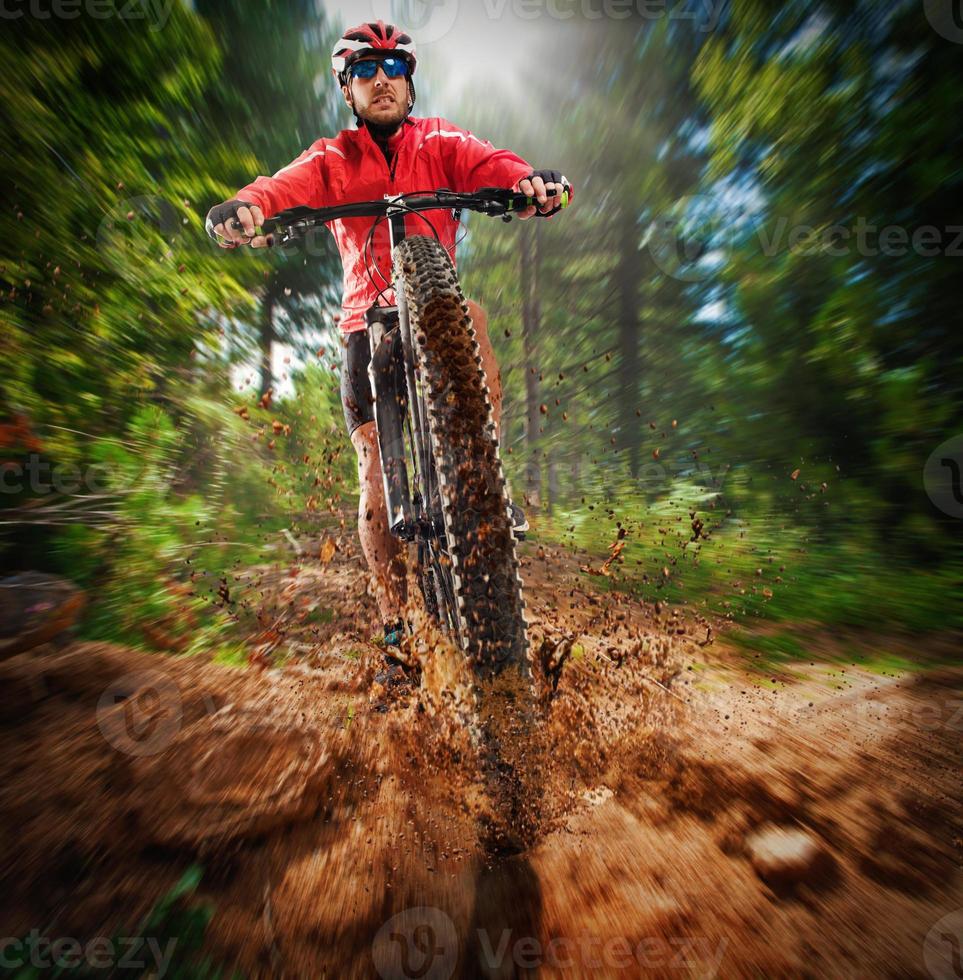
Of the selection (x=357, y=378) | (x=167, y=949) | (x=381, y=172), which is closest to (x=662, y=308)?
(x=381, y=172)

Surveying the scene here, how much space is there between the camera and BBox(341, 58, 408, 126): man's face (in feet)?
8.36

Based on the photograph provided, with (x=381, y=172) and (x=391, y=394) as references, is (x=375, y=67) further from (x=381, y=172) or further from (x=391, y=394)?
(x=391, y=394)

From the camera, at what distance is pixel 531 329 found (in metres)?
11.3

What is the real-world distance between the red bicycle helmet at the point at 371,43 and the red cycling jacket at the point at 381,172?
0.27m

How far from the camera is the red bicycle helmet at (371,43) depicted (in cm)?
250

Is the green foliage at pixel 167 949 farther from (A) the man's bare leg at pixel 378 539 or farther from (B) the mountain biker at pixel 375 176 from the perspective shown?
(A) the man's bare leg at pixel 378 539

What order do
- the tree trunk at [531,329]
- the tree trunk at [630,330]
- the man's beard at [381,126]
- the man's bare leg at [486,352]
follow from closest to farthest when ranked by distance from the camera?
the man's bare leg at [486,352] → the man's beard at [381,126] → the tree trunk at [630,330] → the tree trunk at [531,329]

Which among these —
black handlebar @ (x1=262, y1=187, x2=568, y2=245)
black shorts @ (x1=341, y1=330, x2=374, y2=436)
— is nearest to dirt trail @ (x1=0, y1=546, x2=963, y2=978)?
black shorts @ (x1=341, y1=330, x2=374, y2=436)

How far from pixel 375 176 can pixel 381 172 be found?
4cm

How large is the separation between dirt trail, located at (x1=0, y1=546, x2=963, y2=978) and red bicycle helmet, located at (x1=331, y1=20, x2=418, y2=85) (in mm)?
2840

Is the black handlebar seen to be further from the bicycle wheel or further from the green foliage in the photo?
the green foliage

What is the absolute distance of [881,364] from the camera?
376cm

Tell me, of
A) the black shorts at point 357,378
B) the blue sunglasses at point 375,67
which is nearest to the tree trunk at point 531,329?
the black shorts at point 357,378

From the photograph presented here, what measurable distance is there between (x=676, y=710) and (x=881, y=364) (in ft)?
Result: 10.1
